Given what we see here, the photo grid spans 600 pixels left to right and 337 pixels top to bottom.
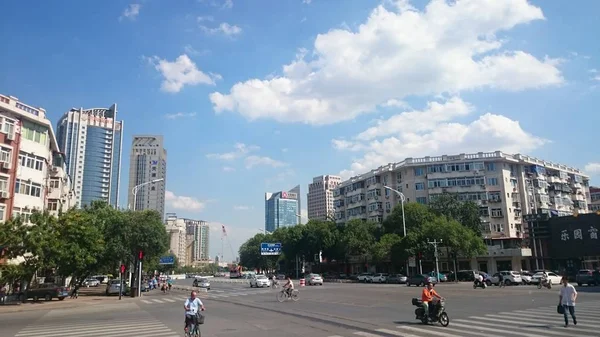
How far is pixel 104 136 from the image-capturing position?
14712 centimetres

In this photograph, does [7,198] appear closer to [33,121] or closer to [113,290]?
[33,121]

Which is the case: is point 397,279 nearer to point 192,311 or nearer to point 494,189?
point 494,189

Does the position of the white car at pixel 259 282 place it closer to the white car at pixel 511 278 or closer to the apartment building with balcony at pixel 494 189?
the white car at pixel 511 278

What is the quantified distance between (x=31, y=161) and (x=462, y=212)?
59.8 m

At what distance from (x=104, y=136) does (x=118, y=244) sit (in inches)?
4659

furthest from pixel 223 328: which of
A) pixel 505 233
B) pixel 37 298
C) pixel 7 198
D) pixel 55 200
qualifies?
pixel 505 233

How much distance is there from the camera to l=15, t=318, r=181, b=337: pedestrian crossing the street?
1487cm

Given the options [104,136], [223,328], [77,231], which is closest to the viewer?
[223,328]

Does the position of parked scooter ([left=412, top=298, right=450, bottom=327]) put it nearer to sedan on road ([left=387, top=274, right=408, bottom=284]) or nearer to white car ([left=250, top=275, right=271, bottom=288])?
white car ([left=250, top=275, right=271, bottom=288])

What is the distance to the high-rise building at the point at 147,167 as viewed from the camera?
119 m

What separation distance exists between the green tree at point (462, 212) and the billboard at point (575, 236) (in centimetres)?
1306

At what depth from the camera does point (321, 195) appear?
19400cm

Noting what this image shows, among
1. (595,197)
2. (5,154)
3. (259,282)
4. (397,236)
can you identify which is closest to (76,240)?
(5,154)

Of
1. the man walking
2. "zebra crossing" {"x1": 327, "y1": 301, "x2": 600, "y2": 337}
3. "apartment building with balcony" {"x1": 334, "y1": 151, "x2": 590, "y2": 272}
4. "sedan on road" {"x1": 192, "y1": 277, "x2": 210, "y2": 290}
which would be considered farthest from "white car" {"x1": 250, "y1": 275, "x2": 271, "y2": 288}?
the man walking
